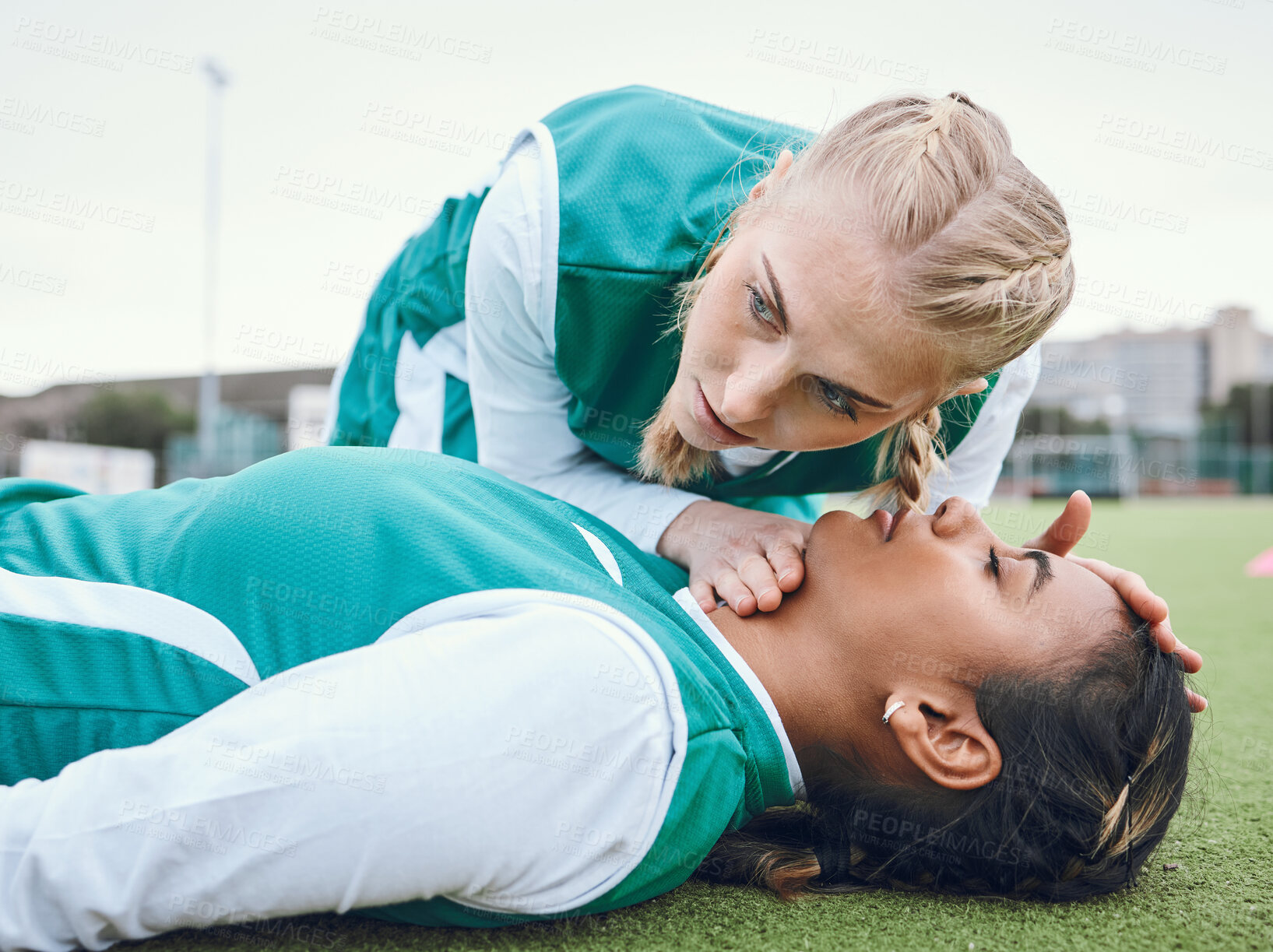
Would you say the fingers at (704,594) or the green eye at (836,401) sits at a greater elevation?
the green eye at (836,401)

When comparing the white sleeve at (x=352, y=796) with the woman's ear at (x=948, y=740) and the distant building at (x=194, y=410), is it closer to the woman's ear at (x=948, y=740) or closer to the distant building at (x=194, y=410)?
the woman's ear at (x=948, y=740)

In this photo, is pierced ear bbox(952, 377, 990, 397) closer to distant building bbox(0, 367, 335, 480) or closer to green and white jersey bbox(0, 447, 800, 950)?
green and white jersey bbox(0, 447, 800, 950)

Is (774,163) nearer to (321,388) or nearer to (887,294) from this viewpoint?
(887,294)

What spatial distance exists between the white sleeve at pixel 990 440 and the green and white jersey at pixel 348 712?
0.79m

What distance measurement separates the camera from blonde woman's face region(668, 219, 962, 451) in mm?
1126

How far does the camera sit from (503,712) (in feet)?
2.84

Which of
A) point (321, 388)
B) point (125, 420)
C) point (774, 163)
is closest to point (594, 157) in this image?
point (774, 163)

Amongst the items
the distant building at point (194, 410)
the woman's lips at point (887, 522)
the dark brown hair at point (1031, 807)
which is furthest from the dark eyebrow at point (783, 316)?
the distant building at point (194, 410)

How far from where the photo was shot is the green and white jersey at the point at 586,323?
1.50m

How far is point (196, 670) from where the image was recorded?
1010mm

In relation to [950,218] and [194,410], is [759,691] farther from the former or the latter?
[194,410]

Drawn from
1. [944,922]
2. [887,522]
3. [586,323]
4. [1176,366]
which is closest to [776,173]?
[586,323]

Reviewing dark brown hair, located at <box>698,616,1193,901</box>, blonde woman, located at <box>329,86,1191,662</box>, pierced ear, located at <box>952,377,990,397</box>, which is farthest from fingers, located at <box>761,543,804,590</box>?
pierced ear, located at <box>952,377,990,397</box>

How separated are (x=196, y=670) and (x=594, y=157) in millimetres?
953
